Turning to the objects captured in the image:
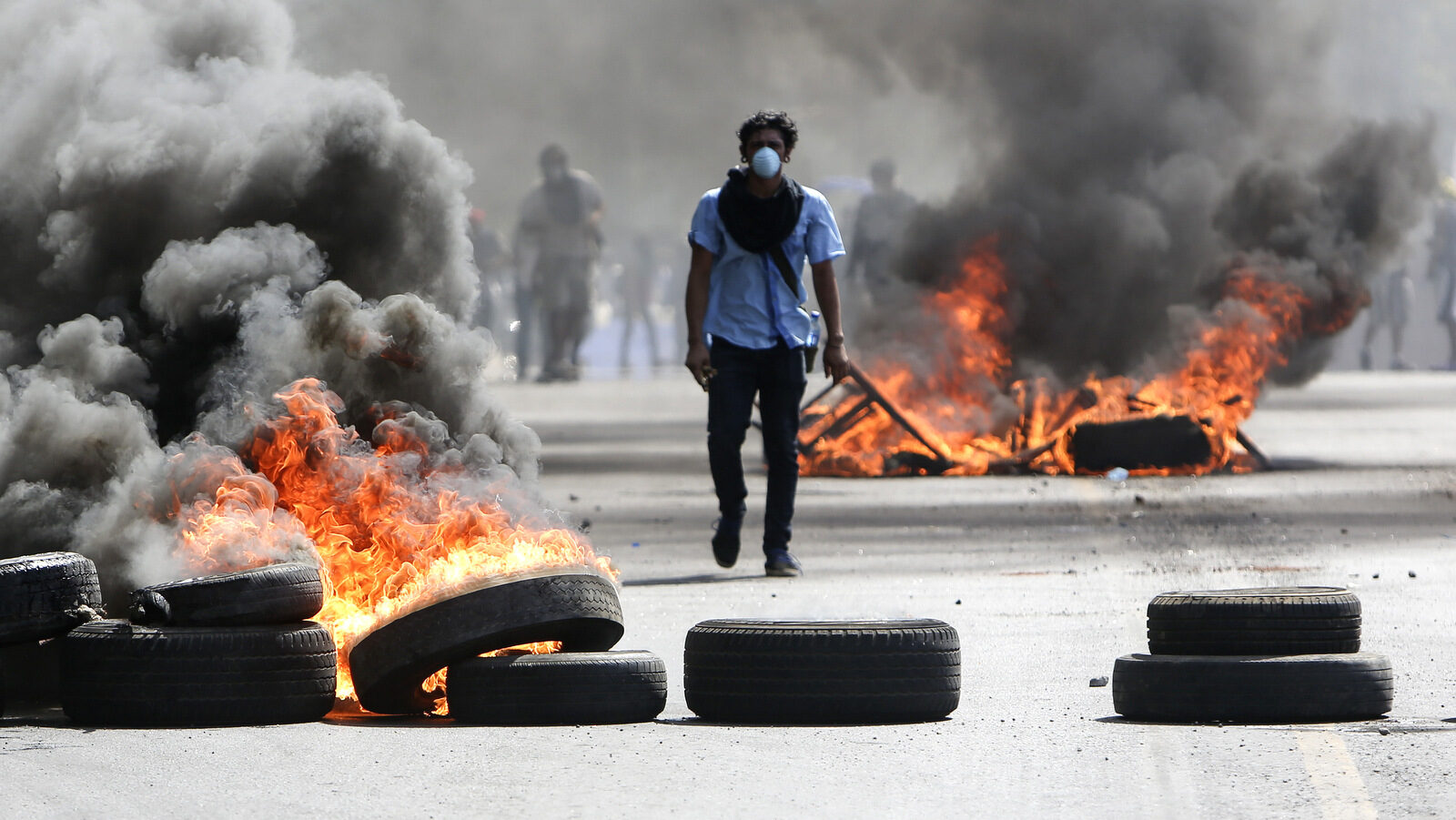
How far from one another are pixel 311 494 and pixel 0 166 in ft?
8.68

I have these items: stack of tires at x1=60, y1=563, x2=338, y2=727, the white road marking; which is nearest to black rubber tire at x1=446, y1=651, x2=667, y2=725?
stack of tires at x1=60, y1=563, x2=338, y2=727

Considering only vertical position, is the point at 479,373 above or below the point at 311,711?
above

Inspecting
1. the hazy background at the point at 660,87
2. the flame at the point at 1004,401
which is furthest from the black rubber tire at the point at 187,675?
the hazy background at the point at 660,87

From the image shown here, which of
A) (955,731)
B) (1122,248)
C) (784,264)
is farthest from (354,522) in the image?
(1122,248)

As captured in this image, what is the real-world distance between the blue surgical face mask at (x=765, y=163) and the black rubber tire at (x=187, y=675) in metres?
3.47

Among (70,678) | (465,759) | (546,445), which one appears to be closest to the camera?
(465,759)

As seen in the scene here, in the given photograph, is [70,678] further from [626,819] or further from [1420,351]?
[1420,351]

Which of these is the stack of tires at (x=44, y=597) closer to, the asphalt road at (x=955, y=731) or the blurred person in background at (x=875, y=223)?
the asphalt road at (x=955, y=731)

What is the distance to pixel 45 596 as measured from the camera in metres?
5.95

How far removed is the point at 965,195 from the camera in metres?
18.6

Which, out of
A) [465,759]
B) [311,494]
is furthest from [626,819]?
[311,494]

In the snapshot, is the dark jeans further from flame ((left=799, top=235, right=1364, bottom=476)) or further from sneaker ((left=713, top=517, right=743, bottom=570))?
flame ((left=799, top=235, right=1364, bottom=476))

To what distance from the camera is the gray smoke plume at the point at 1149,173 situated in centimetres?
1741

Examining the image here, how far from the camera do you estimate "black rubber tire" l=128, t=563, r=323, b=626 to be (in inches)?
228
